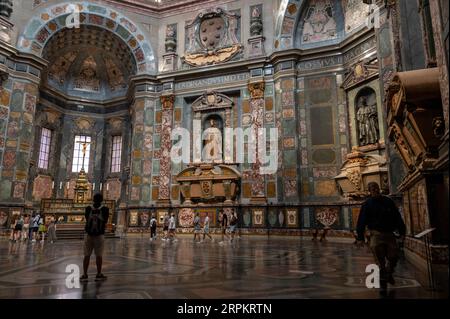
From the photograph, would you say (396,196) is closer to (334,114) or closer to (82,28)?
(334,114)

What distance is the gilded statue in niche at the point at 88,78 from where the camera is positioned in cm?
2428

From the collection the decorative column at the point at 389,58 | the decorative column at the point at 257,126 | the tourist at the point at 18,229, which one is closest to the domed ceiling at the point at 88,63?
the decorative column at the point at 257,126

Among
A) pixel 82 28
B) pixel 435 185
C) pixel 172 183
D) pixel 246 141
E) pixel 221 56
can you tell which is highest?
pixel 82 28

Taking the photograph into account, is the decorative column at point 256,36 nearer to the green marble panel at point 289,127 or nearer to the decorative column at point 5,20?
the green marble panel at point 289,127

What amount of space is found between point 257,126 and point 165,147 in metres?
5.40

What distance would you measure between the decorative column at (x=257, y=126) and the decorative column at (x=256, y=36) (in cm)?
193

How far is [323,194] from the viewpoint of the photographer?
1628cm

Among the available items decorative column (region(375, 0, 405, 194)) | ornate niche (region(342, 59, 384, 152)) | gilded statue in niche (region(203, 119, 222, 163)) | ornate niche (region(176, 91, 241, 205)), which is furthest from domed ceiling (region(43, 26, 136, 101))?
decorative column (region(375, 0, 405, 194))

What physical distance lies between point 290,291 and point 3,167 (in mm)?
17026

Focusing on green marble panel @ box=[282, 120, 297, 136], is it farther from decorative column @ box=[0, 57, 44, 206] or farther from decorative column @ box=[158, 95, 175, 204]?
decorative column @ box=[0, 57, 44, 206]

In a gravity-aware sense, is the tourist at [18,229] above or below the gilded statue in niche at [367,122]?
below

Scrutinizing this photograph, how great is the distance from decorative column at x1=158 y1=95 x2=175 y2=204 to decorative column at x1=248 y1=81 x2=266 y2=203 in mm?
4786

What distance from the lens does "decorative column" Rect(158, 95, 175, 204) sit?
19.2m
